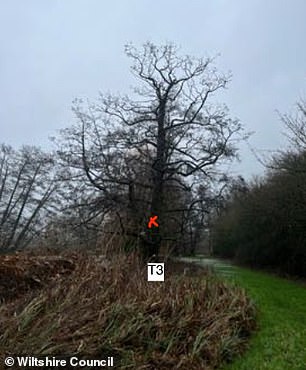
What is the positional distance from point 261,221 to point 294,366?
20813mm

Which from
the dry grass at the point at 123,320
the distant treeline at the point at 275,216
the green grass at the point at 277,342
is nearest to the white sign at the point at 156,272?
the dry grass at the point at 123,320

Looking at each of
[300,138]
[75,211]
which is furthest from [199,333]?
[75,211]

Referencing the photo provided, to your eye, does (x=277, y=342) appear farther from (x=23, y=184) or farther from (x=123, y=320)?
(x=23, y=184)

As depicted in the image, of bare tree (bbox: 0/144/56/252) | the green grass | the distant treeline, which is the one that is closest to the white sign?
→ the green grass

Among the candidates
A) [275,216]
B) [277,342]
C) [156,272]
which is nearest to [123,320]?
[156,272]

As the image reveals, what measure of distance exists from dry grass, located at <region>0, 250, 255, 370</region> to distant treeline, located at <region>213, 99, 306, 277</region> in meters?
11.3

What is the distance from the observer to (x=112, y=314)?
20.9ft

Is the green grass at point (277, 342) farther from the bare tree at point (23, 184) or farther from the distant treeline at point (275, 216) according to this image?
the bare tree at point (23, 184)

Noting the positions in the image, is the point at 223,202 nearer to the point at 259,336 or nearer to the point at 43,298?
the point at 259,336

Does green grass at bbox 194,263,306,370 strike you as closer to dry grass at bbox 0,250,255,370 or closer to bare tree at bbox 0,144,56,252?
dry grass at bbox 0,250,255,370

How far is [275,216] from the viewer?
24.4 m

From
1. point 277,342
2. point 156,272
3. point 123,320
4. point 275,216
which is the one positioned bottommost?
point 277,342

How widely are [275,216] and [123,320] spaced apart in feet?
62.8

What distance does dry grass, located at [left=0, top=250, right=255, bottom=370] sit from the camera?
5535 millimetres
